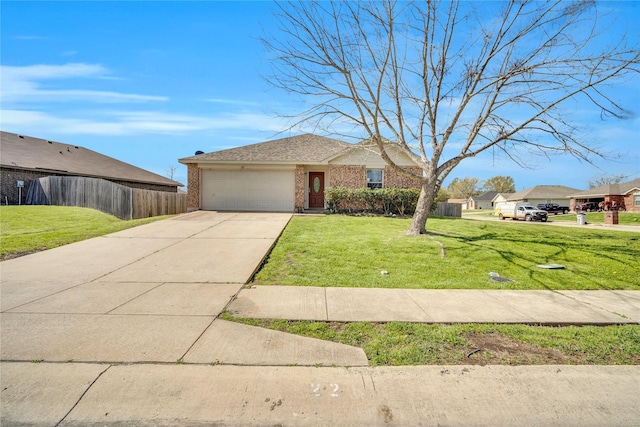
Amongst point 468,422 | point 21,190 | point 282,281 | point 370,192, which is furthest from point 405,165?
point 21,190

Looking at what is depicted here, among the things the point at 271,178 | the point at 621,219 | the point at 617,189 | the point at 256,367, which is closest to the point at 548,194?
the point at 617,189

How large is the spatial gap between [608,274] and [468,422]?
7037mm

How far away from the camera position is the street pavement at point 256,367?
2584 millimetres

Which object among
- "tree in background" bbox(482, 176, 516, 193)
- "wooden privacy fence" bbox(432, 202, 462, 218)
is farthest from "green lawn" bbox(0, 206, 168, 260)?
"tree in background" bbox(482, 176, 516, 193)

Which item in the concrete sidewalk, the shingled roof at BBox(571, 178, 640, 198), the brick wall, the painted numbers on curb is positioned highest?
the shingled roof at BBox(571, 178, 640, 198)

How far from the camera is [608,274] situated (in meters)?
7.12

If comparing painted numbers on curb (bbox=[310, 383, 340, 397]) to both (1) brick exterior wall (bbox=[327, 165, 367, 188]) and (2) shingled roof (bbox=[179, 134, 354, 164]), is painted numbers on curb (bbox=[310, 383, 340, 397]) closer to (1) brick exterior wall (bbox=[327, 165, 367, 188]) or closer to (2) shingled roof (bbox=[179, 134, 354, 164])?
(2) shingled roof (bbox=[179, 134, 354, 164])

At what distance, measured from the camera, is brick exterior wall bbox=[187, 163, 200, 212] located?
1827cm

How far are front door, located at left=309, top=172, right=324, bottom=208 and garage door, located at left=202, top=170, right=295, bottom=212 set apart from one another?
1334 mm

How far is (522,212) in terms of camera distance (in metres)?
28.3

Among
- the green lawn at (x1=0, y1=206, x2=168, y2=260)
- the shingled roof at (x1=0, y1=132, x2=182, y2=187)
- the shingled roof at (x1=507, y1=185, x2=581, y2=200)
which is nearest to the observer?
the green lawn at (x1=0, y1=206, x2=168, y2=260)

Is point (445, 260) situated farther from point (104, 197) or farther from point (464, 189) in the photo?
point (464, 189)

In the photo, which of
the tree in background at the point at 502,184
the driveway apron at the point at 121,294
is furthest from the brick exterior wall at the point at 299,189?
the tree in background at the point at 502,184

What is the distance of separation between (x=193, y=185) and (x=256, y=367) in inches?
663
